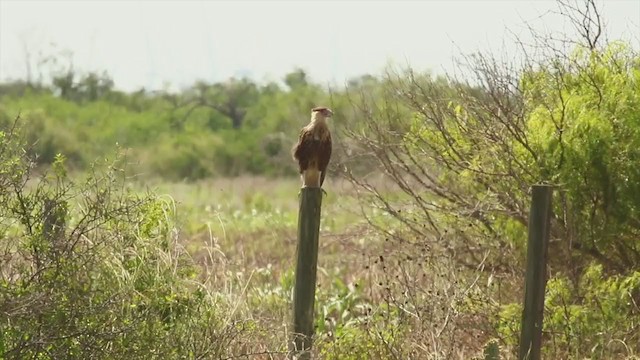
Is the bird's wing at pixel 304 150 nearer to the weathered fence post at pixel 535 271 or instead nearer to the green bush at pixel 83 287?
the green bush at pixel 83 287

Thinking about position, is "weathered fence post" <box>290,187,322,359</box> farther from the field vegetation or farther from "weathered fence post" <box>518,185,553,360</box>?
"weathered fence post" <box>518,185,553,360</box>

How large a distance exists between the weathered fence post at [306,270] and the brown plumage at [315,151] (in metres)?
0.34

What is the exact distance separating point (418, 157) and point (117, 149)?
3.69 metres

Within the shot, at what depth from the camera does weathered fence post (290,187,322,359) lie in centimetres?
640

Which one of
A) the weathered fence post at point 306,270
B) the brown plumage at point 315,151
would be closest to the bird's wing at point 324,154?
Answer: the brown plumage at point 315,151

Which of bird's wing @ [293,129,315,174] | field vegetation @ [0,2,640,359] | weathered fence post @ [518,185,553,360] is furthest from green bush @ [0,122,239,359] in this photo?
weathered fence post @ [518,185,553,360]

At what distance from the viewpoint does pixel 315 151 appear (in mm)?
6867

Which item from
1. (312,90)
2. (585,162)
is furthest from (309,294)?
(312,90)

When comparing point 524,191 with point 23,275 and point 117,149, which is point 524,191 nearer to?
point 117,149

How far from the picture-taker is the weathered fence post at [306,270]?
6402mm

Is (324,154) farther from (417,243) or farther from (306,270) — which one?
(417,243)

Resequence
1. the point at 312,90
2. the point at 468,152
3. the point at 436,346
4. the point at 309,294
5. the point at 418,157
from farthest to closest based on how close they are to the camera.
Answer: the point at 312,90
the point at 418,157
the point at 468,152
the point at 436,346
the point at 309,294

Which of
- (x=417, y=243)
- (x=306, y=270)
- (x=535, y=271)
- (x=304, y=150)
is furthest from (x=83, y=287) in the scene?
(x=417, y=243)

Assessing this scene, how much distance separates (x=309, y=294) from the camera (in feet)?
21.3
